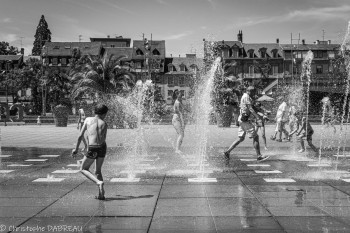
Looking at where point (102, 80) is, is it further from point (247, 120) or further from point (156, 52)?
point (156, 52)

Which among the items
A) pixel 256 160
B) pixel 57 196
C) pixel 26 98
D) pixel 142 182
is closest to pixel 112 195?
pixel 57 196

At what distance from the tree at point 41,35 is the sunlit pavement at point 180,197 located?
10056 centimetres

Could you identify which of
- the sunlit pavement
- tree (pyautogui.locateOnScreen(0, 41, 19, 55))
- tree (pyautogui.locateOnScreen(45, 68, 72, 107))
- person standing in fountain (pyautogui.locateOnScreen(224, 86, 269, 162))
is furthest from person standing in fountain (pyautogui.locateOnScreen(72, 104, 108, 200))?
tree (pyautogui.locateOnScreen(0, 41, 19, 55))

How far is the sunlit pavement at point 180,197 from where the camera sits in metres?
4.96

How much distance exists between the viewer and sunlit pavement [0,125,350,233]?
496cm

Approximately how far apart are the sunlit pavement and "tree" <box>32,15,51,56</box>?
3959 inches

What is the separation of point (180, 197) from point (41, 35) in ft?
355

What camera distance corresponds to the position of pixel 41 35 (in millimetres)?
108188

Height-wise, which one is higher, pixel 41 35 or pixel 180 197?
→ pixel 41 35

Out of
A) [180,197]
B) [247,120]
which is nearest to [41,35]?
[247,120]

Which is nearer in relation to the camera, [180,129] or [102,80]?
[180,129]

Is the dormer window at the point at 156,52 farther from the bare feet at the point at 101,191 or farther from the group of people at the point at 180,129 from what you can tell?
the bare feet at the point at 101,191

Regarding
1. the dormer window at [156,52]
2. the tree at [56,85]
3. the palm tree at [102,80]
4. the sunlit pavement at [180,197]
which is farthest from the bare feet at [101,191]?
the dormer window at [156,52]

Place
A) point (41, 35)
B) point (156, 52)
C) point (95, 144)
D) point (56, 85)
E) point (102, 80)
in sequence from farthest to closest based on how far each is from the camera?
point (41, 35) < point (156, 52) < point (56, 85) < point (102, 80) < point (95, 144)
